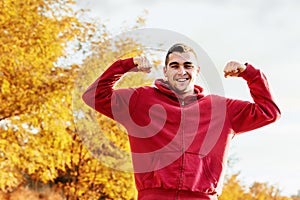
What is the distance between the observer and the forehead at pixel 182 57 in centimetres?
332

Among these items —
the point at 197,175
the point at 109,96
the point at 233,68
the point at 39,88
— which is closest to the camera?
the point at 197,175

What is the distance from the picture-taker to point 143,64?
129 inches

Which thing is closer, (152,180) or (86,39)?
(152,180)

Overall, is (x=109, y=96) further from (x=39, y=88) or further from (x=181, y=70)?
(x=39, y=88)

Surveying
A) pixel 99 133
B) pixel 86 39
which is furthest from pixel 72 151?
pixel 86 39

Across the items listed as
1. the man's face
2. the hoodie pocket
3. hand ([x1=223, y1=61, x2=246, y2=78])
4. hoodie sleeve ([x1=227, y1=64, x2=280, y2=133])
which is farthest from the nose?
the hoodie pocket

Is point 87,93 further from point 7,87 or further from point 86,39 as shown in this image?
point 86,39

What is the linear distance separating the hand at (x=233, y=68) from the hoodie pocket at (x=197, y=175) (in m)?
0.54

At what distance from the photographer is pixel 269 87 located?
3.38 m

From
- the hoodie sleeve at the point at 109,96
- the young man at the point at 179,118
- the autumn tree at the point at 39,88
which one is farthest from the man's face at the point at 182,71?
the autumn tree at the point at 39,88

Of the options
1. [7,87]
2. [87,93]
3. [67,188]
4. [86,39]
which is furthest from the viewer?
[67,188]

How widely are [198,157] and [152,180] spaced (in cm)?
31

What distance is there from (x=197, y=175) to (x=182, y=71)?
64cm

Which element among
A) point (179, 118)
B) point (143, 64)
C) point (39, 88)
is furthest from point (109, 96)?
point (39, 88)
